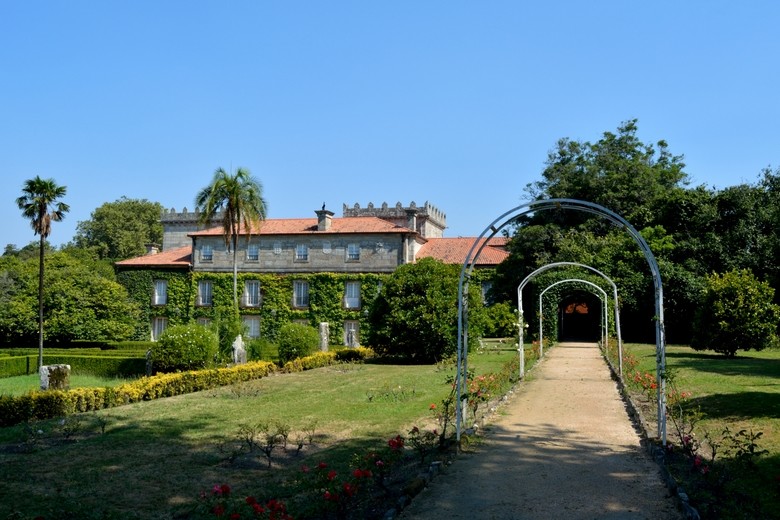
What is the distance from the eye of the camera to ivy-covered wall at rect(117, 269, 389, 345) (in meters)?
41.2

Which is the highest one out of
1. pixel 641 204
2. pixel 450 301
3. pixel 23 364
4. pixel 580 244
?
pixel 641 204

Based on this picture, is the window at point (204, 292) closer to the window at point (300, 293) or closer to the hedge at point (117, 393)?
the window at point (300, 293)

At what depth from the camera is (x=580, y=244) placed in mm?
36500

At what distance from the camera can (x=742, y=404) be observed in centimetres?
1282

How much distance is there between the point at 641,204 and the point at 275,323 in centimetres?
2205

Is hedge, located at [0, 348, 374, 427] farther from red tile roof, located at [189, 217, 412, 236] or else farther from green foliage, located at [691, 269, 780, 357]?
red tile roof, located at [189, 217, 412, 236]

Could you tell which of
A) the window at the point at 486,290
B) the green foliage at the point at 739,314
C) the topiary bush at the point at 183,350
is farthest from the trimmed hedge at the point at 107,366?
the window at the point at 486,290

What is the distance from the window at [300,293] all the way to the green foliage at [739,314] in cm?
2376

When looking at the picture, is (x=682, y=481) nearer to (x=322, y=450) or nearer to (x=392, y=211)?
Result: (x=322, y=450)

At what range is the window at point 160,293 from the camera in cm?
4372

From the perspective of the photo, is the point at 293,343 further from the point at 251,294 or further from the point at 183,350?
the point at 251,294

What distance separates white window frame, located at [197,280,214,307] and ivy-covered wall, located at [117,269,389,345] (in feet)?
0.60

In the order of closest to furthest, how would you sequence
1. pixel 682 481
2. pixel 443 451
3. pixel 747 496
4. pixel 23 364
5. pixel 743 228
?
pixel 747 496 → pixel 682 481 → pixel 443 451 → pixel 23 364 → pixel 743 228

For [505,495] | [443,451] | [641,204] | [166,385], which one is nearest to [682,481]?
[505,495]
